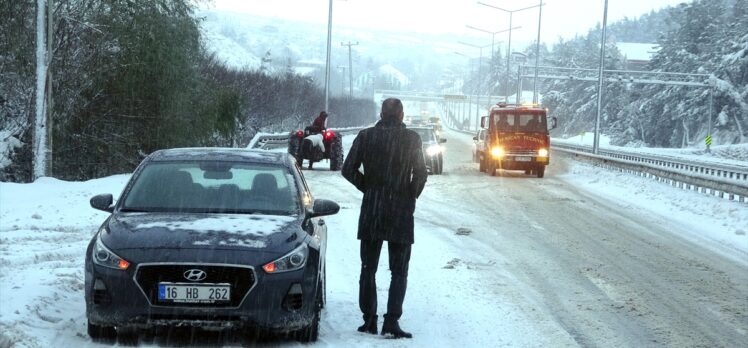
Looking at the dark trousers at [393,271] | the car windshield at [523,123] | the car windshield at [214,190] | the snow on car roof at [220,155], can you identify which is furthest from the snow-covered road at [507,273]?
the car windshield at [523,123]

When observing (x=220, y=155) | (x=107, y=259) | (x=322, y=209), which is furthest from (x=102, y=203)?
(x=322, y=209)

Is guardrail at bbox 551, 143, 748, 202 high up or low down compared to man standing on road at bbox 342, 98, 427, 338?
down

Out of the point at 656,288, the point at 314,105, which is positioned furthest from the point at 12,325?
the point at 314,105

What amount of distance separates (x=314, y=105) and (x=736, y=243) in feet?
208

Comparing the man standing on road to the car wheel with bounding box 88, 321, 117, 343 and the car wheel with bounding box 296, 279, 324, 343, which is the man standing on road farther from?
the car wheel with bounding box 88, 321, 117, 343

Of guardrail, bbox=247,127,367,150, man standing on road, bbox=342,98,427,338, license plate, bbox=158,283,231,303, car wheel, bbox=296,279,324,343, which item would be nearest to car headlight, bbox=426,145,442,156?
guardrail, bbox=247,127,367,150

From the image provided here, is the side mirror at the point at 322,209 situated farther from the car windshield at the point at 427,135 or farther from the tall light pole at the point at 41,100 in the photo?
the car windshield at the point at 427,135

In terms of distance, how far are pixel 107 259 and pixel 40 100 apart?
17017 mm

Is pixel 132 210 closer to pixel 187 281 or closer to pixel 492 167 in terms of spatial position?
pixel 187 281

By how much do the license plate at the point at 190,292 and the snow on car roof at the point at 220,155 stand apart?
188 centimetres

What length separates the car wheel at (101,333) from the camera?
252 inches

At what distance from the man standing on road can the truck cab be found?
22669mm

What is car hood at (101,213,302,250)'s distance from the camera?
6.28 m

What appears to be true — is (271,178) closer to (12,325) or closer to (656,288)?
(12,325)
